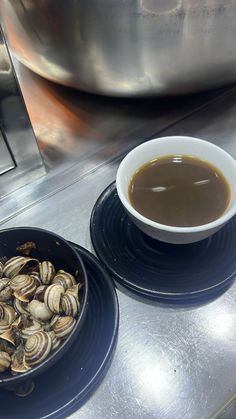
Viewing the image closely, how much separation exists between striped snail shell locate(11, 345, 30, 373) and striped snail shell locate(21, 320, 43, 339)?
0.01m

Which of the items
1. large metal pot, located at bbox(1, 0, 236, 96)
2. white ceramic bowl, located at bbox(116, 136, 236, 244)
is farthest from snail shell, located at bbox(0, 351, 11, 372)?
large metal pot, located at bbox(1, 0, 236, 96)

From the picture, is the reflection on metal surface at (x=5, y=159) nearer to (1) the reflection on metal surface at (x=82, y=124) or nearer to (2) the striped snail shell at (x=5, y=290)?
(1) the reflection on metal surface at (x=82, y=124)

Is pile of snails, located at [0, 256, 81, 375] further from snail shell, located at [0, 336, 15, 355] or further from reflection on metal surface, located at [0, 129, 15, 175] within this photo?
reflection on metal surface, located at [0, 129, 15, 175]

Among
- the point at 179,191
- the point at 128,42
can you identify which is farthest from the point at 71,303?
the point at 128,42

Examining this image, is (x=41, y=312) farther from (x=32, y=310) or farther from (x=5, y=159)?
(x=5, y=159)

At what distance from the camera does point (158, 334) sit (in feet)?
1.60

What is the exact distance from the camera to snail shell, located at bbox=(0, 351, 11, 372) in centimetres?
42

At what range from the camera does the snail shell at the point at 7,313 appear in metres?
0.45

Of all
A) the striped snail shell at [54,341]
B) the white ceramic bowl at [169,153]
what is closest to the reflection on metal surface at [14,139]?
the white ceramic bowl at [169,153]

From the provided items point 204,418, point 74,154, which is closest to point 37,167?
point 74,154

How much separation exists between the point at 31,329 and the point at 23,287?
1.8 inches

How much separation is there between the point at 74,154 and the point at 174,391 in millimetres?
369

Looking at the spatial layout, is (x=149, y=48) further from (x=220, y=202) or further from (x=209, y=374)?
(x=209, y=374)

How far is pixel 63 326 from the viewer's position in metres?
→ 0.43
